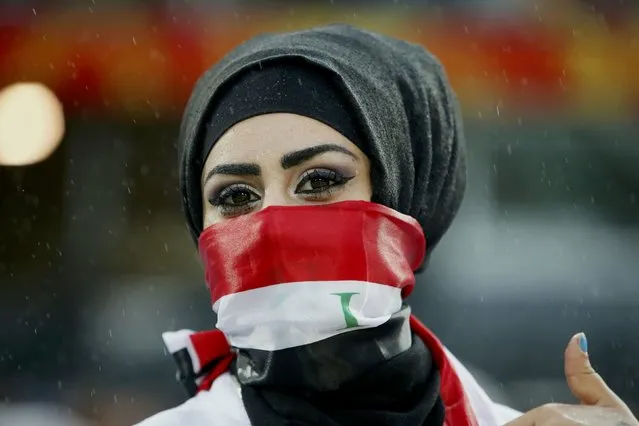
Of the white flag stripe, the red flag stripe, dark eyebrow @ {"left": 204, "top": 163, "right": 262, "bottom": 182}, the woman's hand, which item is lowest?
the woman's hand

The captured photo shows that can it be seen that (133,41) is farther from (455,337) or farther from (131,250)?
(455,337)

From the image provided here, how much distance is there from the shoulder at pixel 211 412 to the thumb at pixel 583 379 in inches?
30.9

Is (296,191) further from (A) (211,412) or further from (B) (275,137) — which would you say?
(A) (211,412)

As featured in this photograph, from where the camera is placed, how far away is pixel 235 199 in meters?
2.39

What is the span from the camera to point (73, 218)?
7.33 metres

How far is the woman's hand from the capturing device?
6.36ft

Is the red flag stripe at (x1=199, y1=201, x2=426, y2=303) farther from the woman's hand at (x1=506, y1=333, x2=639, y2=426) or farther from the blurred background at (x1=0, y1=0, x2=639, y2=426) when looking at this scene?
the blurred background at (x1=0, y1=0, x2=639, y2=426)

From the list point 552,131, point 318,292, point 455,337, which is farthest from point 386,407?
point 552,131

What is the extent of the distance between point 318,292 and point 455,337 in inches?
166

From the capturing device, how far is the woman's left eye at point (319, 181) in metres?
2.32

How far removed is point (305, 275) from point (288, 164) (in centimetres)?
28

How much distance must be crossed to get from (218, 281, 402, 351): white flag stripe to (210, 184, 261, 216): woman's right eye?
0.25 meters

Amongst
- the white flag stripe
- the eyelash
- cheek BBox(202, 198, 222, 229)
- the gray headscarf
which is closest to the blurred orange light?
the gray headscarf

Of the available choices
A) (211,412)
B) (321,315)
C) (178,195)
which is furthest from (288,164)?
(178,195)
